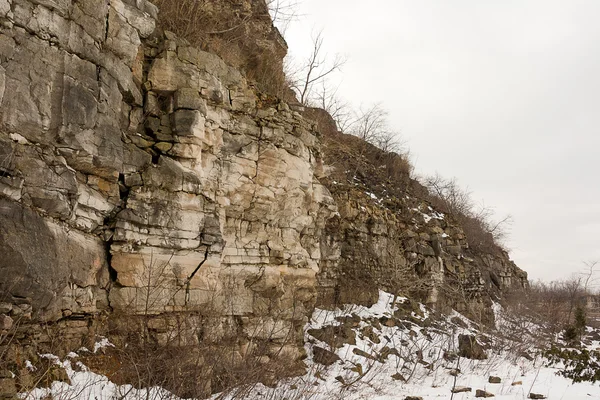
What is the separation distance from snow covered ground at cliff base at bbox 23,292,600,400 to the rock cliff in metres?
0.79

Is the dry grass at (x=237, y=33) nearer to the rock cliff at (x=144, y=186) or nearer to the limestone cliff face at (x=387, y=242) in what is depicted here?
the rock cliff at (x=144, y=186)

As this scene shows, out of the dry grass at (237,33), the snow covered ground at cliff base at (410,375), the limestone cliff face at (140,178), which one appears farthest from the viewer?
the dry grass at (237,33)

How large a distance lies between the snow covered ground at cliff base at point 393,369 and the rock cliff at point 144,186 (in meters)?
0.79

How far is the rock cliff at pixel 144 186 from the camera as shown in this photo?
520 cm

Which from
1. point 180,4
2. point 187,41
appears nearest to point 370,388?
point 187,41

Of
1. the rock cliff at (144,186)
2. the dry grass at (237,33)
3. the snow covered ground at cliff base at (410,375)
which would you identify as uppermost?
the dry grass at (237,33)

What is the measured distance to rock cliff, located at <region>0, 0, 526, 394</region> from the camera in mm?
5203

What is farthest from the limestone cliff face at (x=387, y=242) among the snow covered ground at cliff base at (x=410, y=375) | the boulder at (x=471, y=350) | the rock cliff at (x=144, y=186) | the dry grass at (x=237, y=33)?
the rock cliff at (x=144, y=186)

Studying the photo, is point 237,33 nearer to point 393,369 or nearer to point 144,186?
point 144,186

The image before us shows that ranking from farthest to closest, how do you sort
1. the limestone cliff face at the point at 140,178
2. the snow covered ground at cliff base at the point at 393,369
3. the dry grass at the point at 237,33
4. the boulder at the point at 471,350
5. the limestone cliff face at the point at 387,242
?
the limestone cliff face at the point at 387,242
the boulder at the point at 471,350
the dry grass at the point at 237,33
the snow covered ground at cliff base at the point at 393,369
the limestone cliff face at the point at 140,178

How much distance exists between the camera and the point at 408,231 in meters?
17.1

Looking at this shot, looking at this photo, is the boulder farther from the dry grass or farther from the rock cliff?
the dry grass

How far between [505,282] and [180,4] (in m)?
22.2

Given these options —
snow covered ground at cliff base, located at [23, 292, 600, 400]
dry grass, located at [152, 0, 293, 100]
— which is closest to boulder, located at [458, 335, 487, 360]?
snow covered ground at cliff base, located at [23, 292, 600, 400]
